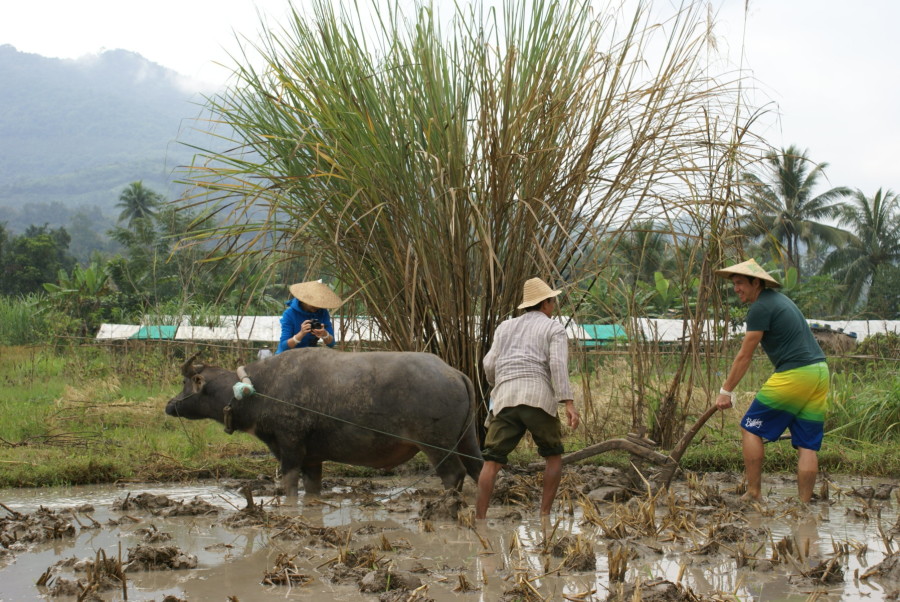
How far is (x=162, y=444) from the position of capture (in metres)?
6.20

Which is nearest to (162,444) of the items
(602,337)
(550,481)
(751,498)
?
(550,481)

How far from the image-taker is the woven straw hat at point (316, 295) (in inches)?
205

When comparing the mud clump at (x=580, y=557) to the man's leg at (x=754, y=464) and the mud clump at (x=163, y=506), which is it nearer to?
the man's leg at (x=754, y=464)

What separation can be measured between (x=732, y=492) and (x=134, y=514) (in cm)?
340

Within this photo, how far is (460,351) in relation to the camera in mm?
5340

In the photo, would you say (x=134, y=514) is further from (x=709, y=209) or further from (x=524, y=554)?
(x=709, y=209)

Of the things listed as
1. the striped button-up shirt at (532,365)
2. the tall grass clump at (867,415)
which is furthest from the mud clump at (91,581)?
the tall grass clump at (867,415)

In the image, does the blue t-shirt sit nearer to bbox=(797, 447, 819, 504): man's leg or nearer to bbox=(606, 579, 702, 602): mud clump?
bbox=(797, 447, 819, 504): man's leg

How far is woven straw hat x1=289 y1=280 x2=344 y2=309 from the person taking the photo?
521cm

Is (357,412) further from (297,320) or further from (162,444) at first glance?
(162,444)

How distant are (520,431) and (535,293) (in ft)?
2.37

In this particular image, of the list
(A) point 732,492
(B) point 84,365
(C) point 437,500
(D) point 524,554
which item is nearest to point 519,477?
(C) point 437,500

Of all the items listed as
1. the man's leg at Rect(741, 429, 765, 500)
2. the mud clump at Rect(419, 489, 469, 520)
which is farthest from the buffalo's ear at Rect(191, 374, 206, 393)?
the man's leg at Rect(741, 429, 765, 500)

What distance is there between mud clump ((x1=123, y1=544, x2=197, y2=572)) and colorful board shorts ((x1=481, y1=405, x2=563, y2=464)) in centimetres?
158
